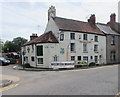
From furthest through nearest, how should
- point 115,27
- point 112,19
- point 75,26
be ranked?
point 112,19, point 115,27, point 75,26

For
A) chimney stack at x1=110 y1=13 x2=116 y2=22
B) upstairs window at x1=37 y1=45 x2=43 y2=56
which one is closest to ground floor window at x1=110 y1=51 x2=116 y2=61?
chimney stack at x1=110 y1=13 x2=116 y2=22

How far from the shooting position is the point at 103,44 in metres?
30.4

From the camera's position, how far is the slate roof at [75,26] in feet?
85.8

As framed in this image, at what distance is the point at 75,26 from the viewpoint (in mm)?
28094

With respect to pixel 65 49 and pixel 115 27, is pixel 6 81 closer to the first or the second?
pixel 65 49

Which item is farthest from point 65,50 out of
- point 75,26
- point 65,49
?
point 75,26

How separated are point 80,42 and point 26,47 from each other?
39.4 ft

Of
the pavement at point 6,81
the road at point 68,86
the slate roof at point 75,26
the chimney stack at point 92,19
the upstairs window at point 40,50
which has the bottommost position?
the pavement at point 6,81

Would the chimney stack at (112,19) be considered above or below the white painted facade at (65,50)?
above

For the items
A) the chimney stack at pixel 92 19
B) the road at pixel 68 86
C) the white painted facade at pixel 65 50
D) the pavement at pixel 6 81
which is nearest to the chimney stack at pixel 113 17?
the chimney stack at pixel 92 19

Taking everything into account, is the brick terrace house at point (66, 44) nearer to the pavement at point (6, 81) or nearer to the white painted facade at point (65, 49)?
the white painted facade at point (65, 49)

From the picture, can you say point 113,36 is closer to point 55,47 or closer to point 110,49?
point 110,49

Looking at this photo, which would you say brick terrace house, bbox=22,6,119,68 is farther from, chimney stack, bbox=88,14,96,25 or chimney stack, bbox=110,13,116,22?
chimney stack, bbox=110,13,116,22

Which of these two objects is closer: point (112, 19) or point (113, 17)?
point (113, 17)
